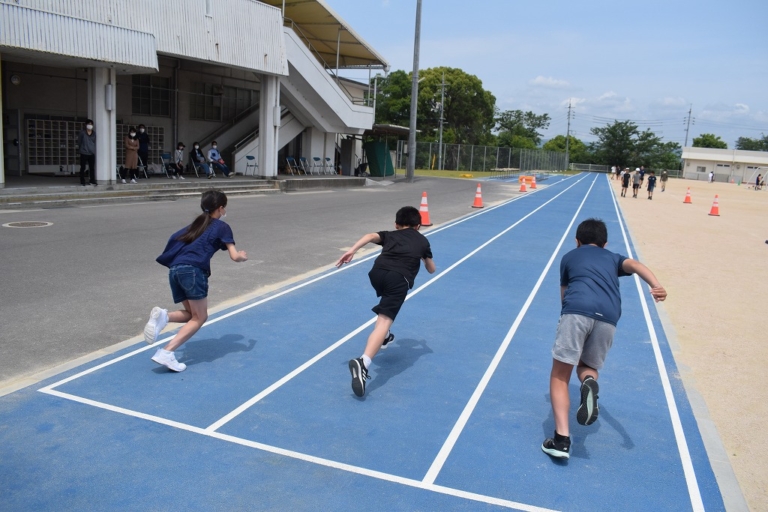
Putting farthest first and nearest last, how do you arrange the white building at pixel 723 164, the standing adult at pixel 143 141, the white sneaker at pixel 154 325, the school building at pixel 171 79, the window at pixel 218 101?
1. the white building at pixel 723 164
2. the window at pixel 218 101
3. the standing adult at pixel 143 141
4. the school building at pixel 171 79
5. the white sneaker at pixel 154 325

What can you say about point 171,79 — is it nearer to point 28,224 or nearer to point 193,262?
point 28,224

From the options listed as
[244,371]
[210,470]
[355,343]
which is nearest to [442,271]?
[355,343]

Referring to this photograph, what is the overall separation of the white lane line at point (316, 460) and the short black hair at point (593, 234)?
2.14 m

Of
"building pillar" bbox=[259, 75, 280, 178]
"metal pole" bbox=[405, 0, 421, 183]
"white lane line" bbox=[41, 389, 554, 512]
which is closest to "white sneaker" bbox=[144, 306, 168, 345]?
"white lane line" bbox=[41, 389, 554, 512]

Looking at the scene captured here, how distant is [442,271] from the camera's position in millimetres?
11367

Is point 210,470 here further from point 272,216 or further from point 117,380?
point 272,216

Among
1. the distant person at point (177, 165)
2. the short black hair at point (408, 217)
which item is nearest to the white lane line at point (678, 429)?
the short black hair at point (408, 217)

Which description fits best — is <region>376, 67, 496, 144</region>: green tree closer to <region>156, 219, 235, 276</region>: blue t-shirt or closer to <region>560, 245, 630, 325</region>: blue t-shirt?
<region>156, 219, 235, 276</region>: blue t-shirt

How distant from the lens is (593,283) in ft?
15.5

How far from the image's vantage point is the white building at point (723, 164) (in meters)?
92.9

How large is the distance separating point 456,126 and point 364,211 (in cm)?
A: 5401

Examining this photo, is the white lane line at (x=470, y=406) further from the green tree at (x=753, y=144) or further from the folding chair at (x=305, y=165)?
the green tree at (x=753, y=144)

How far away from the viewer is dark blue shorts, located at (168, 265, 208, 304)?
575 cm

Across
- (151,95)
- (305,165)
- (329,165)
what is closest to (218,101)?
(151,95)
